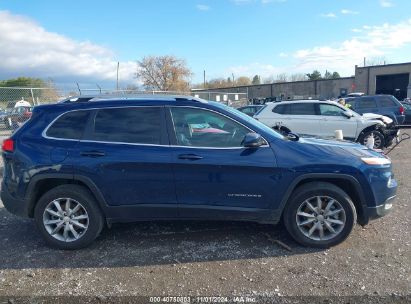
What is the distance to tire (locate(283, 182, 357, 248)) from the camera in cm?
416

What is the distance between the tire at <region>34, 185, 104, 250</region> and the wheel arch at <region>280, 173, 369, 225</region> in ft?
7.38

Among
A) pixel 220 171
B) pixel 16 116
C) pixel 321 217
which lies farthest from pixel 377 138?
pixel 16 116

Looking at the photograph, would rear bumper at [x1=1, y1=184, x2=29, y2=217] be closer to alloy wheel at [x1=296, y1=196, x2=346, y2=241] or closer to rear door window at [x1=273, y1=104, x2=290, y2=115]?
alloy wheel at [x1=296, y1=196, x2=346, y2=241]

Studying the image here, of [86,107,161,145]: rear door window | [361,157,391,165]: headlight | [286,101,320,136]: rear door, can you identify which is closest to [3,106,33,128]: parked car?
[286,101,320,136]: rear door

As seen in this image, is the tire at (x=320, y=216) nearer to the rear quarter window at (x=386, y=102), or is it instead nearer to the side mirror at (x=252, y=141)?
the side mirror at (x=252, y=141)

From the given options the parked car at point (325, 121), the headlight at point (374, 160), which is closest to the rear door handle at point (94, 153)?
the headlight at point (374, 160)

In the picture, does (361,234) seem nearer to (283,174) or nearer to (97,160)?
(283,174)

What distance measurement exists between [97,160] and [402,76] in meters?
52.6

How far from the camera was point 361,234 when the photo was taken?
4.63m

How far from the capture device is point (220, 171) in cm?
407

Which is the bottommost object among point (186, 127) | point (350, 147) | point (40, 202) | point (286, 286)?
point (286, 286)

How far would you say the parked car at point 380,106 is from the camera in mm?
15633

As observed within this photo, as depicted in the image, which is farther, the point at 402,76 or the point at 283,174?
the point at 402,76

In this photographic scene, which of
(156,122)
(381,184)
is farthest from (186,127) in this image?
(381,184)
